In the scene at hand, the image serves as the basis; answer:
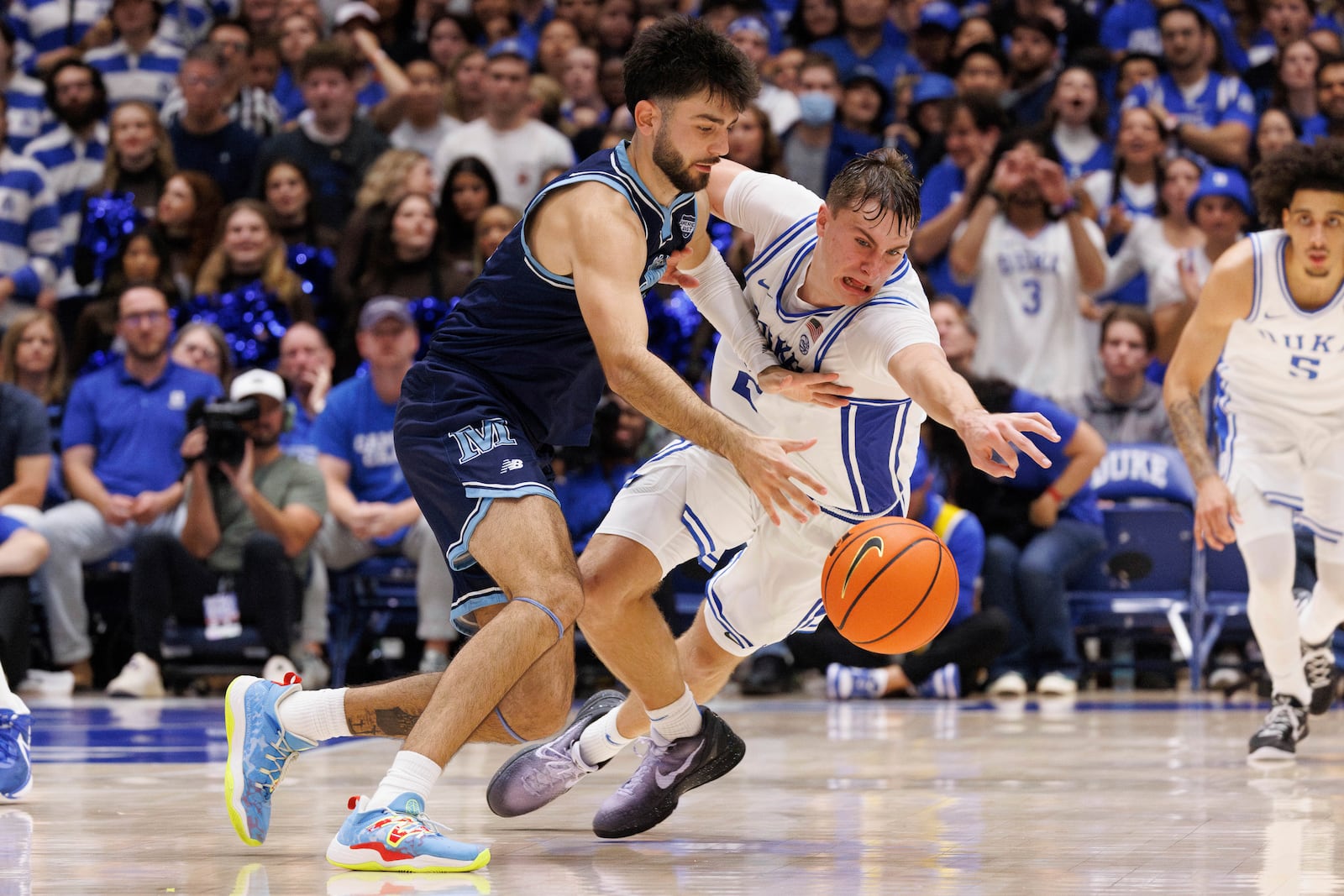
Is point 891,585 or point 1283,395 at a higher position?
point 1283,395

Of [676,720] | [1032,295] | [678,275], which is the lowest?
[676,720]

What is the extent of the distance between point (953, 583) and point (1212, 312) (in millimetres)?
2343

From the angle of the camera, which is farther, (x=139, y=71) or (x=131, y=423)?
(x=139, y=71)

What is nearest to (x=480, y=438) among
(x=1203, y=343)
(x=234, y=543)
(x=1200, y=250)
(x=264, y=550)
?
(x=1203, y=343)

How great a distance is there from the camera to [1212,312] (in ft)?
21.1

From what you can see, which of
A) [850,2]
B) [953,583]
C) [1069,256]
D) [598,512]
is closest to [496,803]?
[953,583]

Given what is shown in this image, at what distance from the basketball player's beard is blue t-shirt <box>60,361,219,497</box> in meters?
5.70

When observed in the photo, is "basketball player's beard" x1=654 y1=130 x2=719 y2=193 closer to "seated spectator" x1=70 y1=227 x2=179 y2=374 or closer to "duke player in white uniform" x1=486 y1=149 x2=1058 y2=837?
"duke player in white uniform" x1=486 y1=149 x2=1058 y2=837

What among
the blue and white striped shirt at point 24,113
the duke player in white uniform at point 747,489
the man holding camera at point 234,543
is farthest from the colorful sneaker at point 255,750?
the blue and white striped shirt at point 24,113

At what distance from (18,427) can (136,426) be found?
0.75 metres

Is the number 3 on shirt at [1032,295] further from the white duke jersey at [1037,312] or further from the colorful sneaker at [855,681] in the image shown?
the colorful sneaker at [855,681]

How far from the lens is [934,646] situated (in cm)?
905

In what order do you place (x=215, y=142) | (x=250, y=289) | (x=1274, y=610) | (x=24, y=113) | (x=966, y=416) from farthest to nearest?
(x=24, y=113), (x=215, y=142), (x=250, y=289), (x=1274, y=610), (x=966, y=416)

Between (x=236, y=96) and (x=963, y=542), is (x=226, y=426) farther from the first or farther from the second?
(x=963, y=542)
